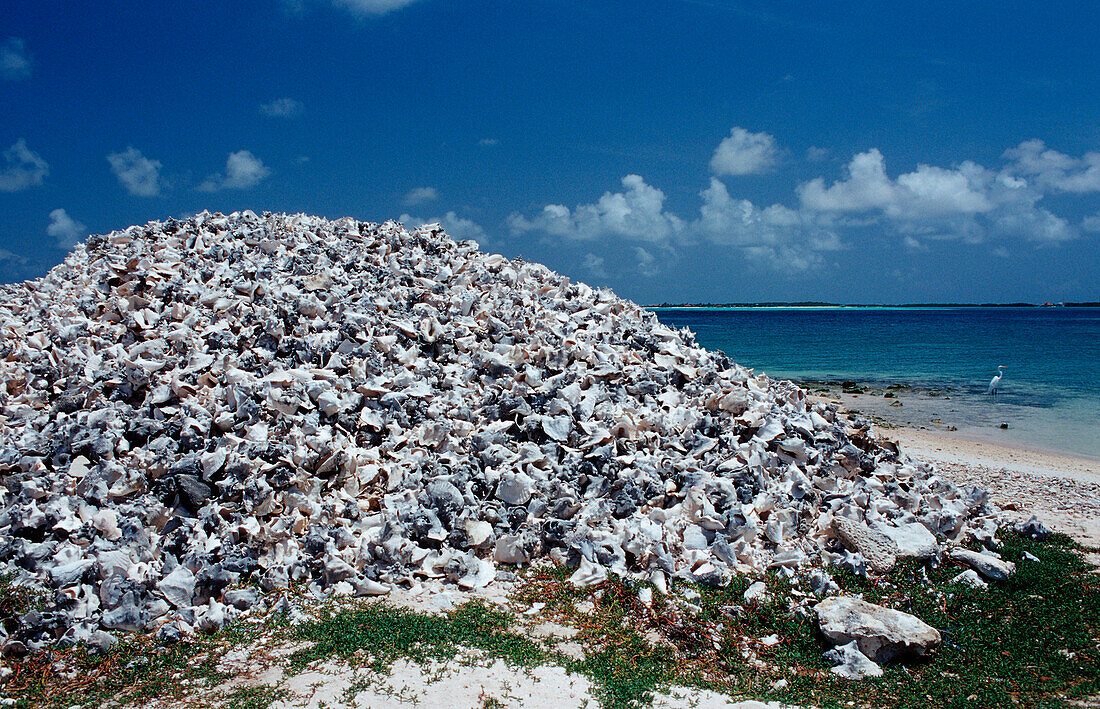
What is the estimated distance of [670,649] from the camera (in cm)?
504

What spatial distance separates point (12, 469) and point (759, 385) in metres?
8.19

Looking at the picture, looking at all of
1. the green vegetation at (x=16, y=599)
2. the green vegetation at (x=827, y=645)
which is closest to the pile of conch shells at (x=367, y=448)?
the green vegetation at (x=16, y=599)

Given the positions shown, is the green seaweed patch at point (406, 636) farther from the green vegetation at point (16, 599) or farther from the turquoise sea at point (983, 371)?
the turquoise sea at point (983, 371)

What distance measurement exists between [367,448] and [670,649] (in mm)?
3484

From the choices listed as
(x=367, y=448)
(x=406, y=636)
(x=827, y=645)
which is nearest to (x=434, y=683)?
(x=406, y=636)

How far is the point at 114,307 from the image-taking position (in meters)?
8.59

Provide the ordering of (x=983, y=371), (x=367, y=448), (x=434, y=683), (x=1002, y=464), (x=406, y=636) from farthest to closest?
(x=983, y=371), (x=1002, y=464), (x=367, y=448), (x=406, y=636), (x=434, y=683)

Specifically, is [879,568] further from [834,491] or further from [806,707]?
[806,707]

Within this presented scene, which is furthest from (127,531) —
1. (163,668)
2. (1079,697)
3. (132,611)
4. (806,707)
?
(1079,697)

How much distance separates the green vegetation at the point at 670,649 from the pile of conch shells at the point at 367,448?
0.92 ft

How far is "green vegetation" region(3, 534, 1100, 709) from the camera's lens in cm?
452

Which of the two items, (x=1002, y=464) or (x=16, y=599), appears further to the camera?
(x=1002, y=464)

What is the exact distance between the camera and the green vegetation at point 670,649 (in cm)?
452

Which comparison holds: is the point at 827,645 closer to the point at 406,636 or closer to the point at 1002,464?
the point at 406,636
